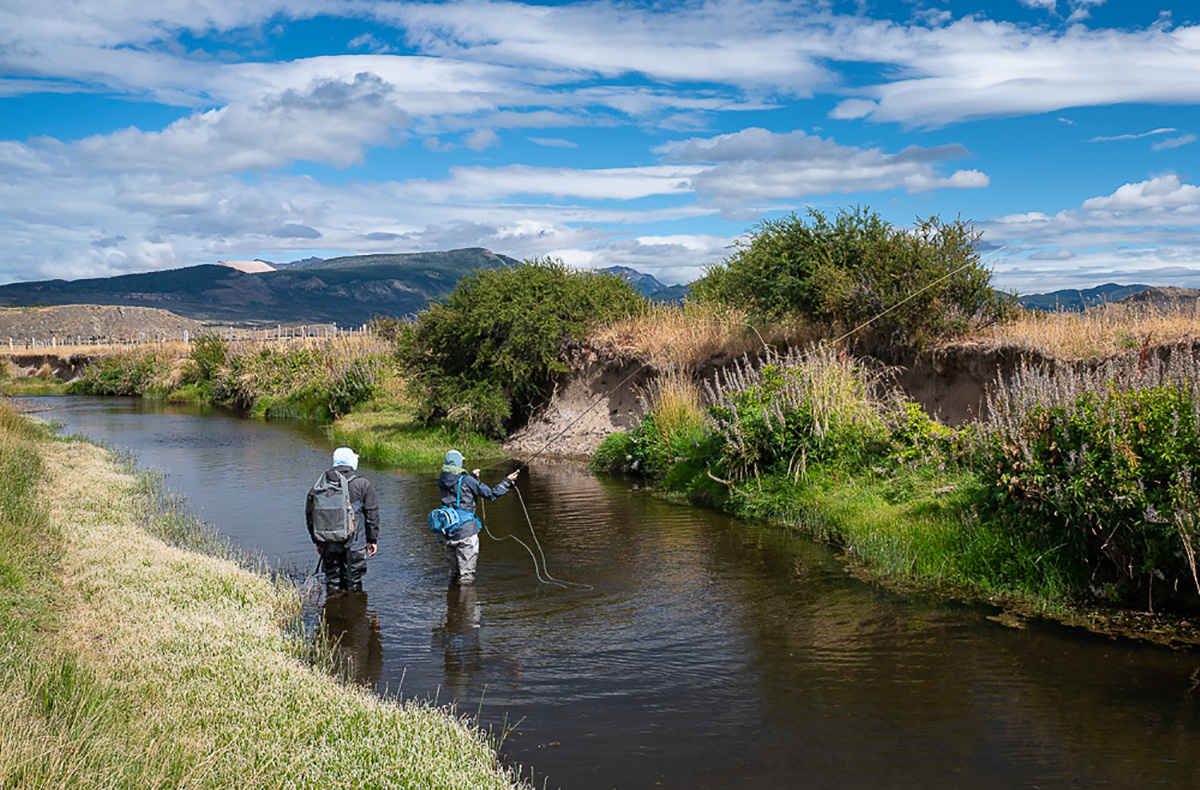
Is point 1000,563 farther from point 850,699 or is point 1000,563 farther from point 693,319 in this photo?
point 693,319

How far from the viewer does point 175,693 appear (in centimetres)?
602

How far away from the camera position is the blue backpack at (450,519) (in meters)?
10.1

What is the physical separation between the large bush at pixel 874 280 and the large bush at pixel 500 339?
223 inches

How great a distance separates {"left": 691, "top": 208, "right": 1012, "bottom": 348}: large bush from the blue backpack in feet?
30.3

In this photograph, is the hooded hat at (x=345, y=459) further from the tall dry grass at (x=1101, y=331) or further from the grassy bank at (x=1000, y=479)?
the tall dry grass at (x=1101, y=331)

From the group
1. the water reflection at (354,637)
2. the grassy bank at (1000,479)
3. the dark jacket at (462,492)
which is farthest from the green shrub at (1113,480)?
the water reflection at (354,637)

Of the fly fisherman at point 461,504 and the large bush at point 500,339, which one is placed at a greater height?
the large bush at point 500,339

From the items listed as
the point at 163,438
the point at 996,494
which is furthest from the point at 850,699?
the point at 163,438

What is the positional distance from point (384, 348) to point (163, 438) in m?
9.10

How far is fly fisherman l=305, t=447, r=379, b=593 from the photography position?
32.2 ft

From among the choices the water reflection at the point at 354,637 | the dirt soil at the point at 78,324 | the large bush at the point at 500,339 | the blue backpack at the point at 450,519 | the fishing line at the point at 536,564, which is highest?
the dirt soil at the point at 78,324

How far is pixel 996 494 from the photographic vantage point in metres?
9.70

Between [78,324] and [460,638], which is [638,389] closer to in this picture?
[460,638]

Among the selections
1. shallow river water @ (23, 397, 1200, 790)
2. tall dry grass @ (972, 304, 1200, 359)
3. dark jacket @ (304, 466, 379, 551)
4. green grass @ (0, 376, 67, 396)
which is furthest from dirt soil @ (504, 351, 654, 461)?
green grass @ (0, 376, 67, 396)
